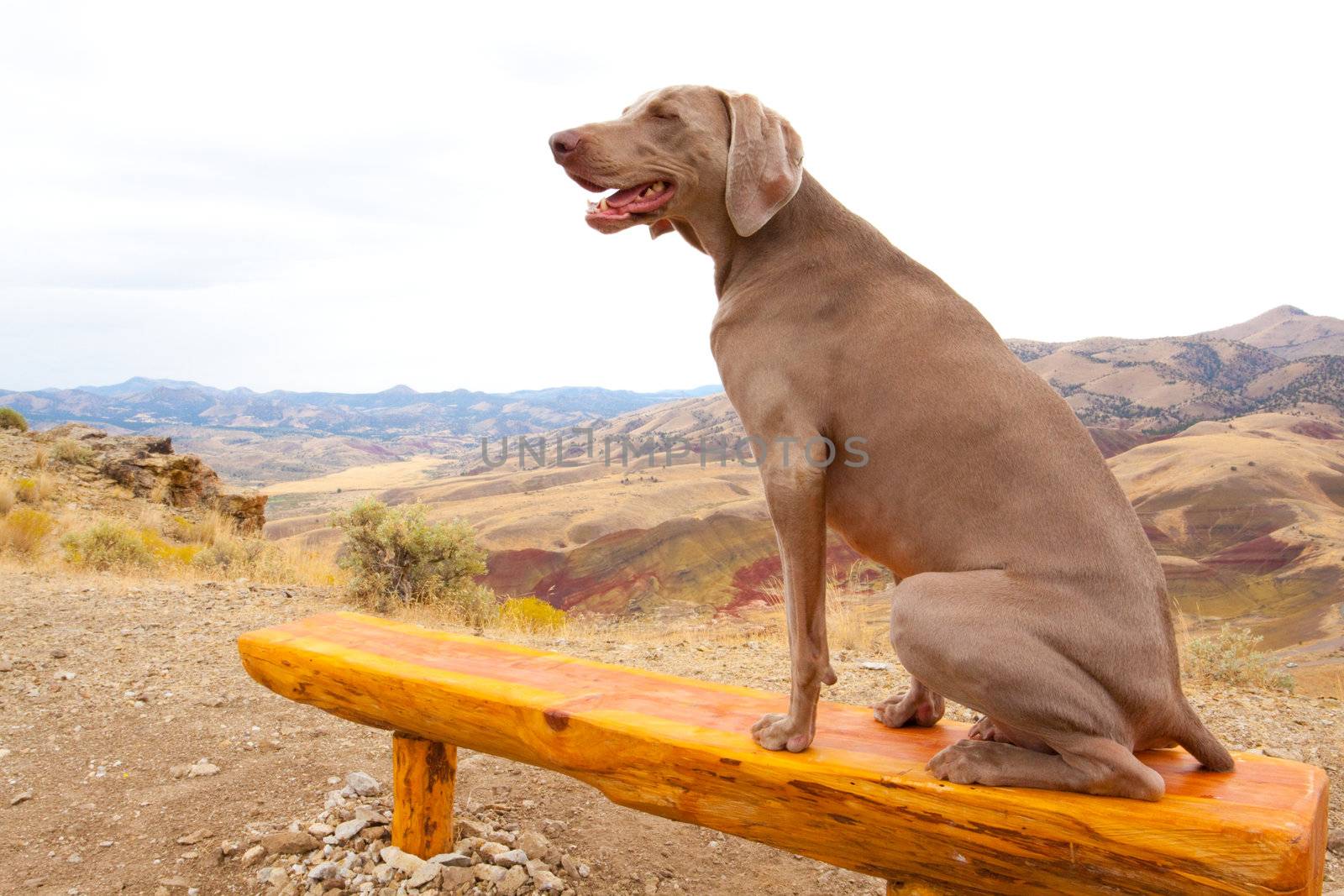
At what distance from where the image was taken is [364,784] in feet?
13.2

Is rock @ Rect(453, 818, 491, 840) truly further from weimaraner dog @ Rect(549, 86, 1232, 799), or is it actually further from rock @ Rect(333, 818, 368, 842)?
weimaraner dog @ Rect(549, 86, 1232, 799)

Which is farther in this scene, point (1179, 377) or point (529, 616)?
point (1179, 377)

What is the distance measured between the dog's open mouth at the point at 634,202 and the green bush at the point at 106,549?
930 centimetres

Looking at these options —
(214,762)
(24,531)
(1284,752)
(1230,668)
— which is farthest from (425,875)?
(24,531)

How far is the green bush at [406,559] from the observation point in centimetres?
902

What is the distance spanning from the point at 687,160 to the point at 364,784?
329cm

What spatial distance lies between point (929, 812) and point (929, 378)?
1043 millimetres

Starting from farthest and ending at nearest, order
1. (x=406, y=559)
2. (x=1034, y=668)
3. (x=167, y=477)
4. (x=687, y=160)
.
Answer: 1. (x=167, y=477)
2. (x=406, y=559)
3. (x=687, y=160)
4. (x=1034, y=668)

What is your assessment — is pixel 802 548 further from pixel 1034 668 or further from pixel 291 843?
pixel 291 843

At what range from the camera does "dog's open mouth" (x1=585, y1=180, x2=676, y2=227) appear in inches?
93.0

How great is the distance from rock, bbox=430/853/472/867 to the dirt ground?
46 cm

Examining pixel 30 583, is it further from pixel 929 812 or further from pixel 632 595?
pixel 632 595

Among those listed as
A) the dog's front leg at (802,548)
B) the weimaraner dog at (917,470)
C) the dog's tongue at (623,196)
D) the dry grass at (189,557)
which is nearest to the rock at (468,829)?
the weimaraner dog at (917,470)

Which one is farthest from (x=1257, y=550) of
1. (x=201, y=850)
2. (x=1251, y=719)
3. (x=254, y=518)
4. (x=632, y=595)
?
(x=201, y=850)
